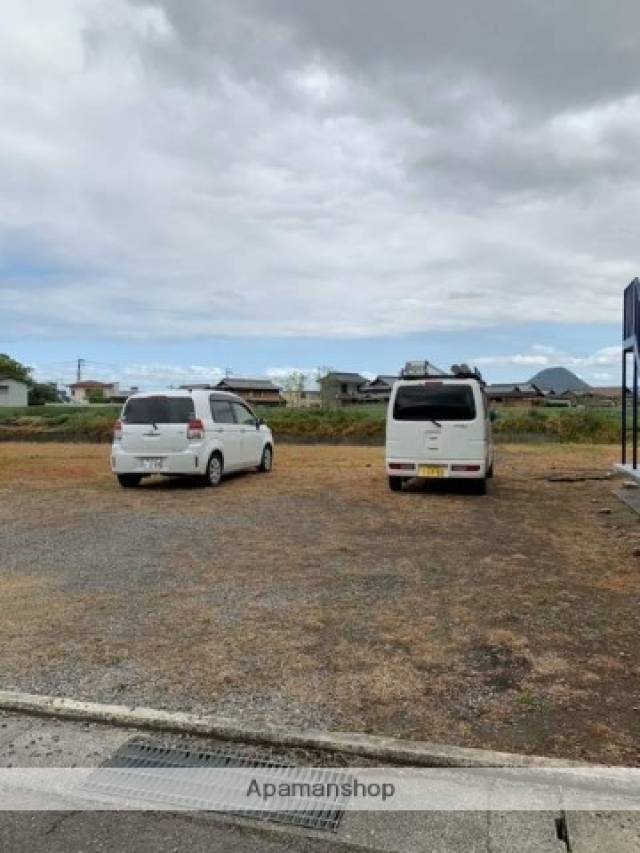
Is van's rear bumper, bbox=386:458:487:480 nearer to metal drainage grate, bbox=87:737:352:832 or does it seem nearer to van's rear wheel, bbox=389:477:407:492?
van's rear wheel, bbox=389:477:407:492

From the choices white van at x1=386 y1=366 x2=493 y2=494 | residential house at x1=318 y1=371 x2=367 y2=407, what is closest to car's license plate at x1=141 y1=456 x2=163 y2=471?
white van at x1=386 y1=366 x2=493 y2=494

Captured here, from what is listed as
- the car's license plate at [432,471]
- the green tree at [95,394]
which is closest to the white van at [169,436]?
the car's license plate at [432,471]

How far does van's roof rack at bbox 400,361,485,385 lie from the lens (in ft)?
36.9

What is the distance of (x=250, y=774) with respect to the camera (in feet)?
9.51

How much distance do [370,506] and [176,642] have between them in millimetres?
6154

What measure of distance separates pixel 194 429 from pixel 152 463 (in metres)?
0.89

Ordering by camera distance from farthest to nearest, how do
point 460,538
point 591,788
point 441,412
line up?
1. point 441,412
2. point 460,538
3. point 591,788

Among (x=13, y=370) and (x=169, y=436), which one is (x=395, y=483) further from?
(x=13, y=370)

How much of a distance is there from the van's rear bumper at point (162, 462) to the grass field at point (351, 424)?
18.9 m

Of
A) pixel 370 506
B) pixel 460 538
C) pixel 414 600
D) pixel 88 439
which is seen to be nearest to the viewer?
pixel 414 600

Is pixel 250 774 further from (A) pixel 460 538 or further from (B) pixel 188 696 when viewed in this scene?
(A) pixel 460 538

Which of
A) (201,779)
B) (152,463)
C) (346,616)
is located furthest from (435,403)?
(201,779)

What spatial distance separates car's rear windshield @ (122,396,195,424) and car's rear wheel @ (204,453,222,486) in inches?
36.8

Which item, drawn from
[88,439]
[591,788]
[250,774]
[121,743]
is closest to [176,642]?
[121,743]
